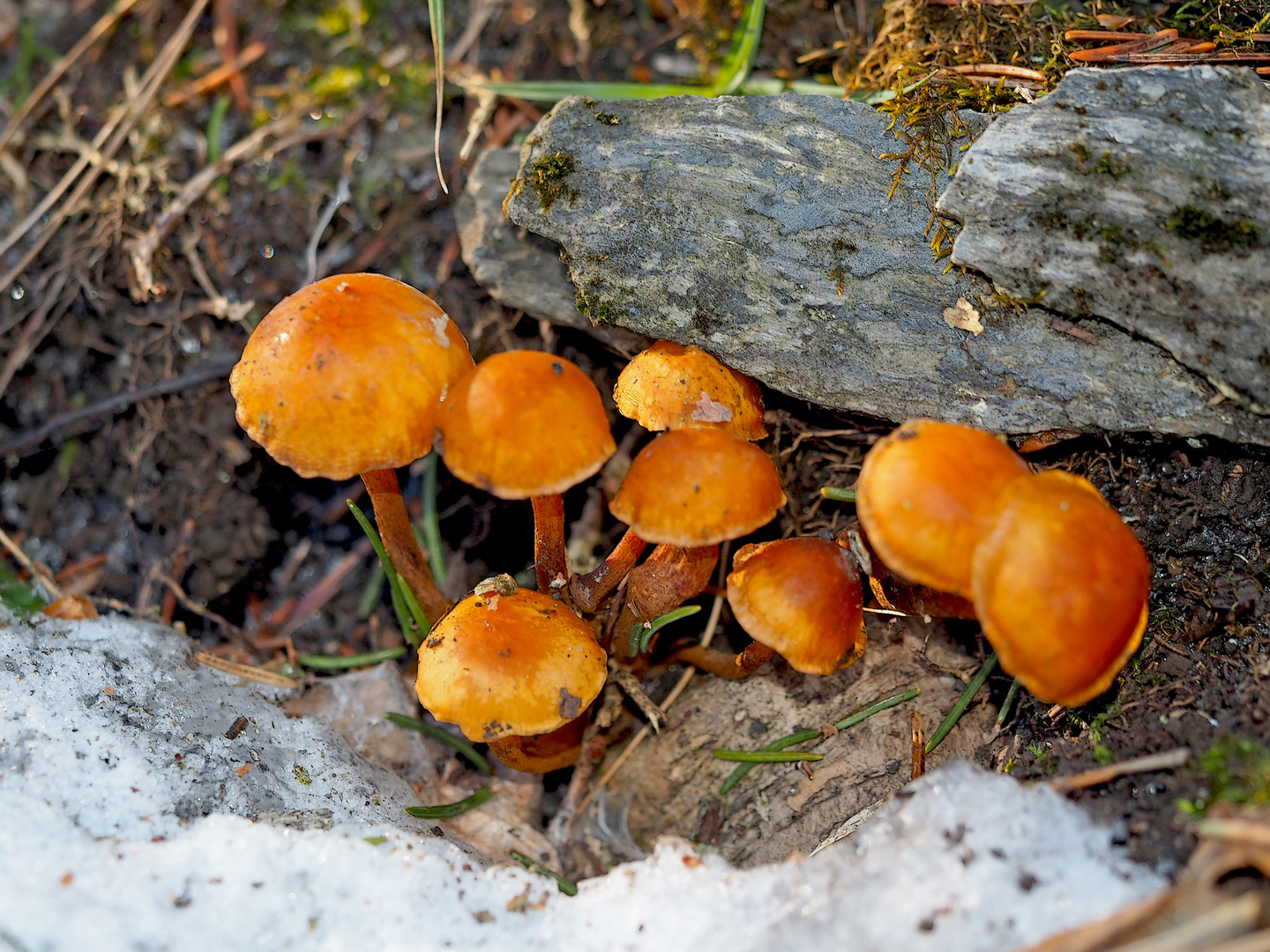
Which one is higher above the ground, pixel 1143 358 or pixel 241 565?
pixel 1143 358

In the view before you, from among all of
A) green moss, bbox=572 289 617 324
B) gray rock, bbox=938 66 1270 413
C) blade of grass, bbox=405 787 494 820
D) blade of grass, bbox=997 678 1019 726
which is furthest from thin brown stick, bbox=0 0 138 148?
blade of grass, bbox=997 678 1019 726

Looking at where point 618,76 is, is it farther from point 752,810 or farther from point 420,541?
point 752,810

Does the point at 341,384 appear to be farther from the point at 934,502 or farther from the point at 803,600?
the point at 934,502

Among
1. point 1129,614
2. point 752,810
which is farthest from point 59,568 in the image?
point 1129,614

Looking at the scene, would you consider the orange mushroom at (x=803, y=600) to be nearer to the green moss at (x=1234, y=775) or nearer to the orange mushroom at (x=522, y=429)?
the orange mushroom at (x=522, y=429)

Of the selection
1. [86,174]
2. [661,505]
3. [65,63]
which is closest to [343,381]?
[661,505]

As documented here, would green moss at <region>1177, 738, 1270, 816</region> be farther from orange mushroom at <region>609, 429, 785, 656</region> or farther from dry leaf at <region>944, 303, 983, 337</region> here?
dry leaf at <region>944, 303, 983, 337</region>
